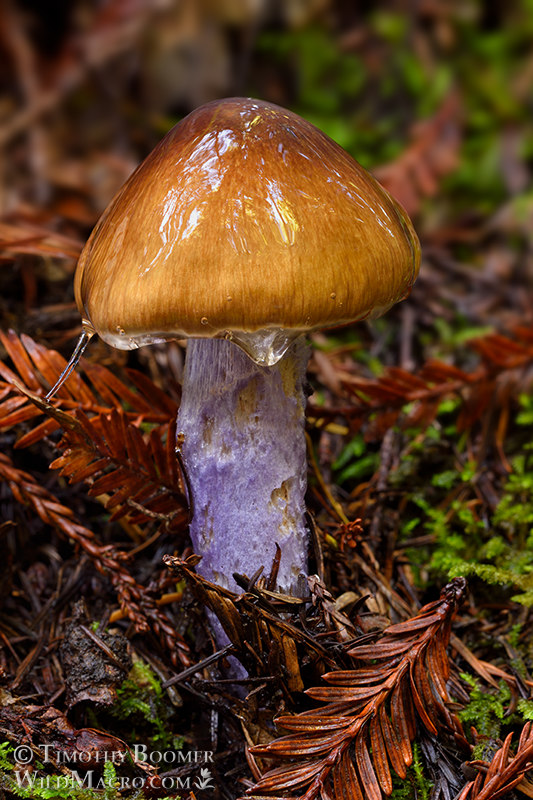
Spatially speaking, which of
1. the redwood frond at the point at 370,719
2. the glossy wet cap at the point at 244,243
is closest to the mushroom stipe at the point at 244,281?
the glossy wet cap at the point at 244,243

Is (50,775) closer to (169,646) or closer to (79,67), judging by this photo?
(169,646)

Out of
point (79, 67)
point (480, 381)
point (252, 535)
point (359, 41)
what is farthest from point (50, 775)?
point (359, 41)

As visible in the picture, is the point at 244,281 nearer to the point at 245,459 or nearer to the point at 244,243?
the point at 244,243

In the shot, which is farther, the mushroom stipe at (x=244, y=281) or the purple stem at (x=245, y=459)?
the purple stem at (x=245, y=459)

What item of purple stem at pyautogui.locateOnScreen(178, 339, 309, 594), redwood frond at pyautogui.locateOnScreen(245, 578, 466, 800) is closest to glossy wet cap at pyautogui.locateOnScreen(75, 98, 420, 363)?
purple stem at pyautogui.locateOnScreen(178, 339, 309, 594)

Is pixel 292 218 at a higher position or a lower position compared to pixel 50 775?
higher

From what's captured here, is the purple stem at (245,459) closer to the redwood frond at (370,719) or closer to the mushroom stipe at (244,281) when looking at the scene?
the mushroom stipe at (244,281)

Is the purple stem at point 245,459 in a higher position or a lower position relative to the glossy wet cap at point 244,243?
lower
